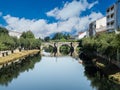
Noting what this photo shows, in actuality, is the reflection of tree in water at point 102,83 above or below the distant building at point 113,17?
below

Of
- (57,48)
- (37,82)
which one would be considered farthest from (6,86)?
(57,48)

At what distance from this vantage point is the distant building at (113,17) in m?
98.6

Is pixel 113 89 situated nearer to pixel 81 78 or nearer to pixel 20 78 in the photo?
pixel 81 78

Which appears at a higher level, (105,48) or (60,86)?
(105,48)

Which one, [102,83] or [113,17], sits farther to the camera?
[113,17]

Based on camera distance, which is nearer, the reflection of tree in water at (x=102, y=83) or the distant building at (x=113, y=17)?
the reflection of tree in water at (x=102, y=83)

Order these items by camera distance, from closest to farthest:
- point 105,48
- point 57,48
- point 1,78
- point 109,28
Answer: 1. point 1,78
2. point 105,48
3. point 109,28
4. point 57,48

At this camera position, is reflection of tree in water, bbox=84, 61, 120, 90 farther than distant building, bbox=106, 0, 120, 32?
No

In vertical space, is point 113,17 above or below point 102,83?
above

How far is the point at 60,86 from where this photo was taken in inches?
1886

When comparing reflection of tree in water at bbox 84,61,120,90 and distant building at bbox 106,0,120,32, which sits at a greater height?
distant building at bbox 106,0,120,32

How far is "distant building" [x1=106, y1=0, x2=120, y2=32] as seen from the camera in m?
98.6

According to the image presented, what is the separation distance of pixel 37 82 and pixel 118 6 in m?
53.2

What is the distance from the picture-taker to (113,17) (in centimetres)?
10375
